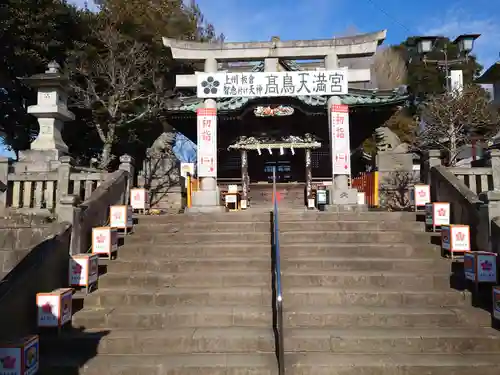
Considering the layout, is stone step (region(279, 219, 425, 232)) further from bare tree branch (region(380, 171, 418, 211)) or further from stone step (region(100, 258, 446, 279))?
bare tree branch (region(380, 171, 418, 211))

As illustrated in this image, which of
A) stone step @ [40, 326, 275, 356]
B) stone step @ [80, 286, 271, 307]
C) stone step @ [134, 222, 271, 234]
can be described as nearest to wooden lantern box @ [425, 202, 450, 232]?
stone step @ [134, 222, 271, 234]

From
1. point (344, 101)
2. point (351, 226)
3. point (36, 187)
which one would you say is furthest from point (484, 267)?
point (344, 101)

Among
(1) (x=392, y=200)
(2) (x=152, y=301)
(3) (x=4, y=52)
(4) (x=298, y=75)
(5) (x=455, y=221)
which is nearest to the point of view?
(2) (x=152, y=301)

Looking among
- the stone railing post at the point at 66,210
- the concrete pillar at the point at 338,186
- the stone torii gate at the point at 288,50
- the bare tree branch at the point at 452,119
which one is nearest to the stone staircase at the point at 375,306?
the concrete pillar at the point at 338,186

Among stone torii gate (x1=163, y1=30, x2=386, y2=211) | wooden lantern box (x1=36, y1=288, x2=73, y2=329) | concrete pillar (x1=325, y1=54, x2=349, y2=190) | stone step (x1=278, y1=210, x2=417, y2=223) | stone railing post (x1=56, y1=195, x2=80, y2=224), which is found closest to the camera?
wooden lantern box (x1=36, y1=288, x2=73, y2=329)

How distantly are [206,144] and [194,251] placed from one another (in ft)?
14.2

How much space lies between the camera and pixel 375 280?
6094mm

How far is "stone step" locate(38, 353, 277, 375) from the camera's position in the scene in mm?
4418

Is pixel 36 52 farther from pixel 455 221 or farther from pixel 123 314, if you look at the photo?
pixel 455 221

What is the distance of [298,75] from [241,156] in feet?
27.7

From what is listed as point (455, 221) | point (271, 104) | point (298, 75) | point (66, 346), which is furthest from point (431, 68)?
point (66, 346)

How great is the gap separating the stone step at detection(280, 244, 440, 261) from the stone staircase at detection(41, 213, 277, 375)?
0.56 meters

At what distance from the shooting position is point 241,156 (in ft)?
61.0

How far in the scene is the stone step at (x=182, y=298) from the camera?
5.79 m
